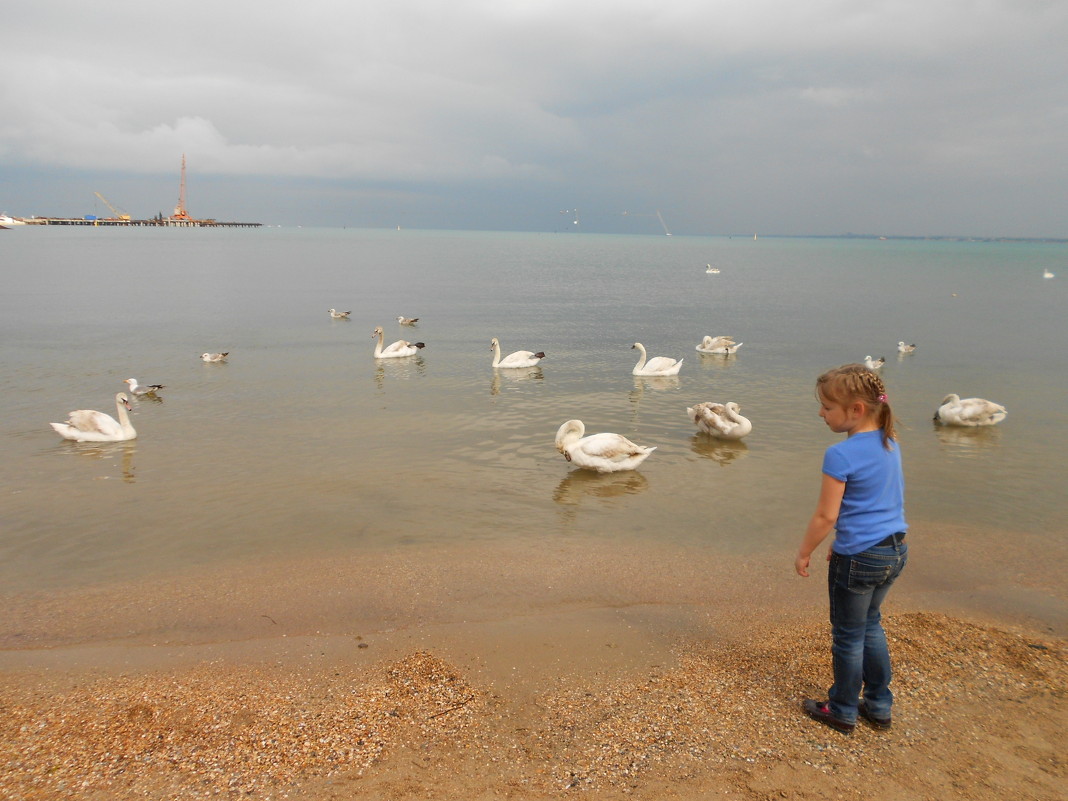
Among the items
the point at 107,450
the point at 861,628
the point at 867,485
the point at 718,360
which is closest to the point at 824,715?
the point at 861,628

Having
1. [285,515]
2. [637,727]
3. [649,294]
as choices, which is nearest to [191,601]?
[285,515]

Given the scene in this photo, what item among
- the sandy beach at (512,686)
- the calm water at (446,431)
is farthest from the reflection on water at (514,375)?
the sandy beach at (512,686)

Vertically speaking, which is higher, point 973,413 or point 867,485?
point 867,485

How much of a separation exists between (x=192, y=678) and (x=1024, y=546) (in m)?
9.70

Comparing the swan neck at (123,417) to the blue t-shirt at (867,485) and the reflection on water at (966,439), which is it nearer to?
the blue t-shirt at (867,485)

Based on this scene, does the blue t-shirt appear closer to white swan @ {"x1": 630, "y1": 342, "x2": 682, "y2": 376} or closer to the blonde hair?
the blonde hair

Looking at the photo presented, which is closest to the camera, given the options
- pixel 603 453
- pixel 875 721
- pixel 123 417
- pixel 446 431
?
pixel 875 721

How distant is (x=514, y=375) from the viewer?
67.4 feet

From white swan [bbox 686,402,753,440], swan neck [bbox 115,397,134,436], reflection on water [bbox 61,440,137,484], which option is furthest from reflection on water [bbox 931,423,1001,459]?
swan neck [bbox 115,397,134,436]

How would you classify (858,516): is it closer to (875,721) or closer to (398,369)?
(875,721)

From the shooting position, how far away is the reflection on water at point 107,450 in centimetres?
1229

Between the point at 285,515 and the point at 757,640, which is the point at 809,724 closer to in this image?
the point at 757,640

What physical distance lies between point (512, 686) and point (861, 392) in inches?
138

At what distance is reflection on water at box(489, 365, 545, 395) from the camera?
19.5 meters
